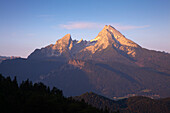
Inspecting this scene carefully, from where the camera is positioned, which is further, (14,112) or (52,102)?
(52,102)

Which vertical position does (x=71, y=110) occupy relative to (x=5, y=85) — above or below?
below

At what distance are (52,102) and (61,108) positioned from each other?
7.46 m

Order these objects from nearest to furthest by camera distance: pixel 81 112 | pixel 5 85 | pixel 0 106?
pixel 0 106 → pixel 81 112 → pixel 5 85

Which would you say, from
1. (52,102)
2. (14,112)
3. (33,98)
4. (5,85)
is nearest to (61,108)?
(52,102)

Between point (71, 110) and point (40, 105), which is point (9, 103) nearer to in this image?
point (40, 105)

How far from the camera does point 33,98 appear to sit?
498 ft

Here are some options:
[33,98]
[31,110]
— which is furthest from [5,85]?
[31,110]

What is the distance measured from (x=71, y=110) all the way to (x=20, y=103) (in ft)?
111

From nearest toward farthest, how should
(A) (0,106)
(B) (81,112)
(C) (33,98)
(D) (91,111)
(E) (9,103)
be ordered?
(A) (0,106) → (E) (9,103) → (C) (33,98) → (B) (81,112) → (D) (91,111)

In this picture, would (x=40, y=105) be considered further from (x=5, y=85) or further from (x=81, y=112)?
(x=5, y=85)

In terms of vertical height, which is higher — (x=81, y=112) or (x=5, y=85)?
(x=5, y=85)

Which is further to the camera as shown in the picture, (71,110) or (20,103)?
(71,110)

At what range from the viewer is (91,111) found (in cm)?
17475

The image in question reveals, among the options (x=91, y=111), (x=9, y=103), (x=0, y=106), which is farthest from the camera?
(x=91, y=111)
